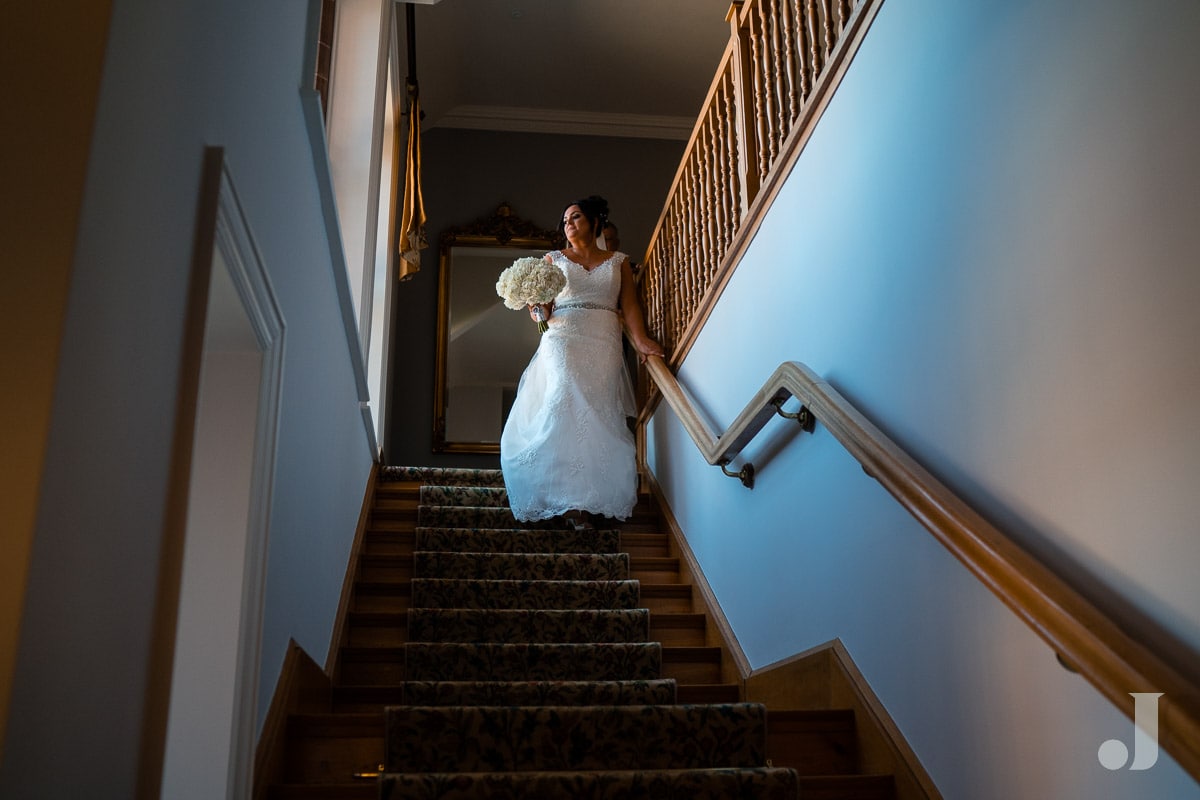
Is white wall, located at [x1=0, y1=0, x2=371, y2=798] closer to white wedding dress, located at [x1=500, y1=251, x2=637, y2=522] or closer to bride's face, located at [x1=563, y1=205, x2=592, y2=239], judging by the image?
white wedding dress, located at [x1=500, y1=251, x2=637, y2=522]

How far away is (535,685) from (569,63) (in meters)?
5.33

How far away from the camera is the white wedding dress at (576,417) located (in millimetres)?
5133

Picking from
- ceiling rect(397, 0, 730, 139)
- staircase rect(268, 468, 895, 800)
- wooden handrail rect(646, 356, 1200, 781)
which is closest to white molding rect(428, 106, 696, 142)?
ceiling rect(397, 0, 730, 139)

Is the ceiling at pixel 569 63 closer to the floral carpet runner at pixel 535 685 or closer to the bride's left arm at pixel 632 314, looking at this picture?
the bride's left arm at pixel 632 314

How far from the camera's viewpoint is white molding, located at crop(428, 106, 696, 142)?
26.4 ft

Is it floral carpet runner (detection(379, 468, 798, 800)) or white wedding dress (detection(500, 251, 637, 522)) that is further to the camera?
white wedding dress (detection(500, 251, 637, 522))

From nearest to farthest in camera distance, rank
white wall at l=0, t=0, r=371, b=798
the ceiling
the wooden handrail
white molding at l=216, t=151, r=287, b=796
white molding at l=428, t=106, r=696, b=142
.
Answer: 1. white wall at l=0, t=0, r=371, b=798
2. the wooden handrail
3. white molding at l=216, t=151, r=287, b=796
4. the ceiling
5. white molding at l=428, t=106, r=696, b=142

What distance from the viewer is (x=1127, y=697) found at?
1.69 meters

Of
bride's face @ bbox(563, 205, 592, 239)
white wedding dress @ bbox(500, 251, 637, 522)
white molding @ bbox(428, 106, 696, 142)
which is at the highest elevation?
white molding @ bbox(428, 106, 696, 142)

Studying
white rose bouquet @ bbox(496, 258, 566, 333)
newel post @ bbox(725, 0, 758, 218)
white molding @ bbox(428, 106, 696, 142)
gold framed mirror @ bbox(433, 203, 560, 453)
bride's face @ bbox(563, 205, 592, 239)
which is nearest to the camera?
newel post @ bbox(725, 0, 758, 218)

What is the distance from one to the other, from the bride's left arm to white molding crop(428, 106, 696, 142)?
2487 mm

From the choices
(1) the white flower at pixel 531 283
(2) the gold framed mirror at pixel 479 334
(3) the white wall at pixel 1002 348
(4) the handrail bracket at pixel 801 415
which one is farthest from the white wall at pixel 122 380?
(2) the gold framed mirror at pixel 479 334

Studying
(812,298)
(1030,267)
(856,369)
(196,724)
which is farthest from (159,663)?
(812,298)

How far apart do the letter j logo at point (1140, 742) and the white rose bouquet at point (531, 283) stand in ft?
13.1
